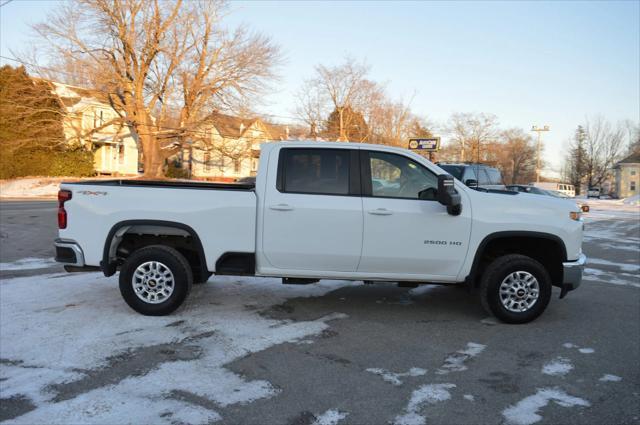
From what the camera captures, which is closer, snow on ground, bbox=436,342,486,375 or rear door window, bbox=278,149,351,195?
snow on ground, bbox=436,342,486,375

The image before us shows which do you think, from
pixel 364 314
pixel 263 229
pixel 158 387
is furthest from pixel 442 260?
pixel 158 387

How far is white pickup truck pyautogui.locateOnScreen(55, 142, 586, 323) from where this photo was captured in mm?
5449

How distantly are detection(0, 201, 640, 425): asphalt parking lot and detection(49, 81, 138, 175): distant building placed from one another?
1249 inches

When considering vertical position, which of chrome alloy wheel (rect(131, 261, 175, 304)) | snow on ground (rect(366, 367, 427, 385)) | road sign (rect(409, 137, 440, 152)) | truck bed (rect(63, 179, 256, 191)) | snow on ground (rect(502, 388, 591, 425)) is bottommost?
snow on ground (rect(502, 388, 591, 425))

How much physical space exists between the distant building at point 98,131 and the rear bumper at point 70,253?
103ft

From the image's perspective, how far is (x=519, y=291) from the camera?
5.66 m

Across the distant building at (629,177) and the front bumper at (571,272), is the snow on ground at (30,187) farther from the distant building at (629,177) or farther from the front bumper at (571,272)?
the distant building at (629,177)

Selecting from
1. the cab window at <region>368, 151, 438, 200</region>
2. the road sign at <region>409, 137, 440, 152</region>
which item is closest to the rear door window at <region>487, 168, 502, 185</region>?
the cab window at <region>368, 151, 438, 200</region>

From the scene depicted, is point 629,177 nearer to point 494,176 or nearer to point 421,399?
point 494,176

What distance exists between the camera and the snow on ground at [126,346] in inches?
140

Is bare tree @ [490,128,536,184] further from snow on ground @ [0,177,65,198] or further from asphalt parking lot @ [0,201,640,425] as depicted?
asphalt parking lot @ [0,201,640,425]

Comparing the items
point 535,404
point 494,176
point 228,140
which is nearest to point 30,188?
point 228,140

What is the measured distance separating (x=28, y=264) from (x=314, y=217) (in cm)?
574

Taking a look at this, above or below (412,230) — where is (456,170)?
above
